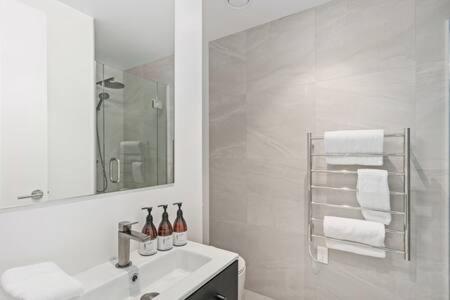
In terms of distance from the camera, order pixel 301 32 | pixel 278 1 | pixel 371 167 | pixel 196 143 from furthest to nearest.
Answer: pixel 301 32 < pixel 278 1 < pixel 371 167 < pixel 196 143

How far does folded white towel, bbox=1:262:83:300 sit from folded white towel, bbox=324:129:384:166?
1461 mm

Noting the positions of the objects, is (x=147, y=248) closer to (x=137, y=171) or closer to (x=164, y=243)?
(x=164, y=243)

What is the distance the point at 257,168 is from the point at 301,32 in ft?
3.53

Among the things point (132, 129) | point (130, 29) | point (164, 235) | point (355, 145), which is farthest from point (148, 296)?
point (355, 145)

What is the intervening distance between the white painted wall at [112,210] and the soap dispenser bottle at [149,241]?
7 cm

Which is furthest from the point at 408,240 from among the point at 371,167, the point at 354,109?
the point at 354,109

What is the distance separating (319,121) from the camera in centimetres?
170

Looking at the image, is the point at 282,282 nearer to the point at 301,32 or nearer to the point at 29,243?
the point at 29,243

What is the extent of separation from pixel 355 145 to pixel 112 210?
136 centimetres

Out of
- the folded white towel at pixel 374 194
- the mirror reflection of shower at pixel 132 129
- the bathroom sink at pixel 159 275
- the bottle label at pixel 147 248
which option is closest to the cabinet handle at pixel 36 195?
the mirror reflection of shower at pixel 132 129

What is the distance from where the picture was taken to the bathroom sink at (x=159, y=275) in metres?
0.73

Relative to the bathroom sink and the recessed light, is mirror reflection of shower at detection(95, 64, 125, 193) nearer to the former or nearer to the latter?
the bathroom sink

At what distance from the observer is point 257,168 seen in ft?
6.43

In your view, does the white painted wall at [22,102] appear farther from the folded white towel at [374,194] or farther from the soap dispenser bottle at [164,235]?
the folded white towel at [374,194]
